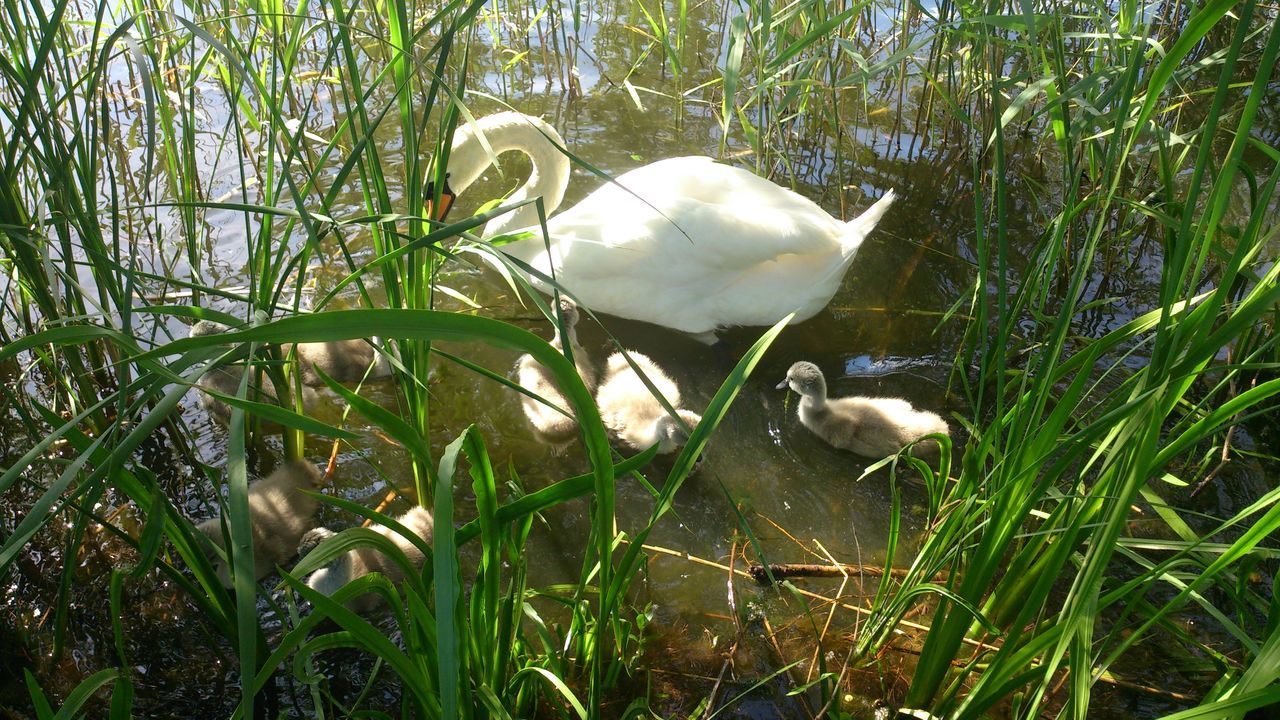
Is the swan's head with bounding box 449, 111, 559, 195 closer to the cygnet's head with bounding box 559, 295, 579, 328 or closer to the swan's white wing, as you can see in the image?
the swan's white wing

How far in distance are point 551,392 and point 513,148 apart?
1.41 m

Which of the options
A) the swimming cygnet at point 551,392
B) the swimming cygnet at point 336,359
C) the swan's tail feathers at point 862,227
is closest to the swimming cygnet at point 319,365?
the swimming cygnet at point 336,359

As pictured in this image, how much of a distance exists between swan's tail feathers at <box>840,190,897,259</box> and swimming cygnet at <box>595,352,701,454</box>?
88cm

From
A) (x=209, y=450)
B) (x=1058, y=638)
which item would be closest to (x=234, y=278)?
(x=209, y=450)

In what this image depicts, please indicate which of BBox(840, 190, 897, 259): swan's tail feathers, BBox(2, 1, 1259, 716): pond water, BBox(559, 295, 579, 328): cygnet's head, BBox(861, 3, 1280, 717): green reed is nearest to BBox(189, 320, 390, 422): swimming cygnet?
BBox(2, 1, 1259, 716): pond water

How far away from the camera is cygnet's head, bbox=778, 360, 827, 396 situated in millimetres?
3395

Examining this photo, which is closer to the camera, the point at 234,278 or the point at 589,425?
the point at 589,425

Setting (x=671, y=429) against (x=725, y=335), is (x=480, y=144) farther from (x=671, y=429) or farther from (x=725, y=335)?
(x=671, y=429)

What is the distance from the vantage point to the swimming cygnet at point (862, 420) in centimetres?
329

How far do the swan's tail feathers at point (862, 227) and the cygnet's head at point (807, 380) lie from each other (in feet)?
1.84

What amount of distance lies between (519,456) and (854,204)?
2.31 m

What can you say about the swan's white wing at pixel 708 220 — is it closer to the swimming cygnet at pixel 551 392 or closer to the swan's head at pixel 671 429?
the swimming cygnet at pixel 551 392

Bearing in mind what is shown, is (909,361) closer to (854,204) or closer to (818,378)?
(818,378)

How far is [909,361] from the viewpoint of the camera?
12.6 feet
